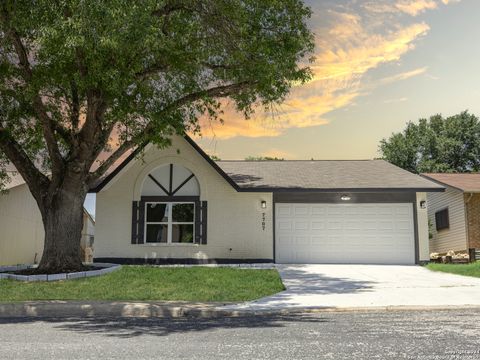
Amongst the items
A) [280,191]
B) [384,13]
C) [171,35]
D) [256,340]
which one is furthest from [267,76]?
[384,13]

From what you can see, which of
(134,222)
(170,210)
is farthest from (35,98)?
(170,210)

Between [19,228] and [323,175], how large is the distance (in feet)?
47.0

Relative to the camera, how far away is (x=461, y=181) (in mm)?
25125

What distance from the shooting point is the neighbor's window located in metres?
19.7

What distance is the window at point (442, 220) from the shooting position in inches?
1027

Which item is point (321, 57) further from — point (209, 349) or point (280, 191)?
point (209, 349)

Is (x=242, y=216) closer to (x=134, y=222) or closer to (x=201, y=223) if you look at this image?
(x=201, y=223)

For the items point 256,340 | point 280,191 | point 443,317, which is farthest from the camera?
point 280,191

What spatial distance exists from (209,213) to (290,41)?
756cm

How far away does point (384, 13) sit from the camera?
74.9 ft

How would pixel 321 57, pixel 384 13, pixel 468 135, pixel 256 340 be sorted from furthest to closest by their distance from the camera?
pixel 468 135 < pixel 384 13 < pixel 321 57 < pixel 256 340

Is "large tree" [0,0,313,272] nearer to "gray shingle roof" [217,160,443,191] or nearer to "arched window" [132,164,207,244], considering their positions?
"arched window" [132,164,207,244]

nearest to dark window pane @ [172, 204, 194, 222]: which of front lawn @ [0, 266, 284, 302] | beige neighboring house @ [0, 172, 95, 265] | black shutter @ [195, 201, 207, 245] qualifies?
black shutter @ [195, 201, 207, 245]

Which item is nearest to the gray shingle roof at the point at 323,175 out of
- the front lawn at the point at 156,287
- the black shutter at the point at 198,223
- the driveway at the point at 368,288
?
the black shutter at the point at 198,223
